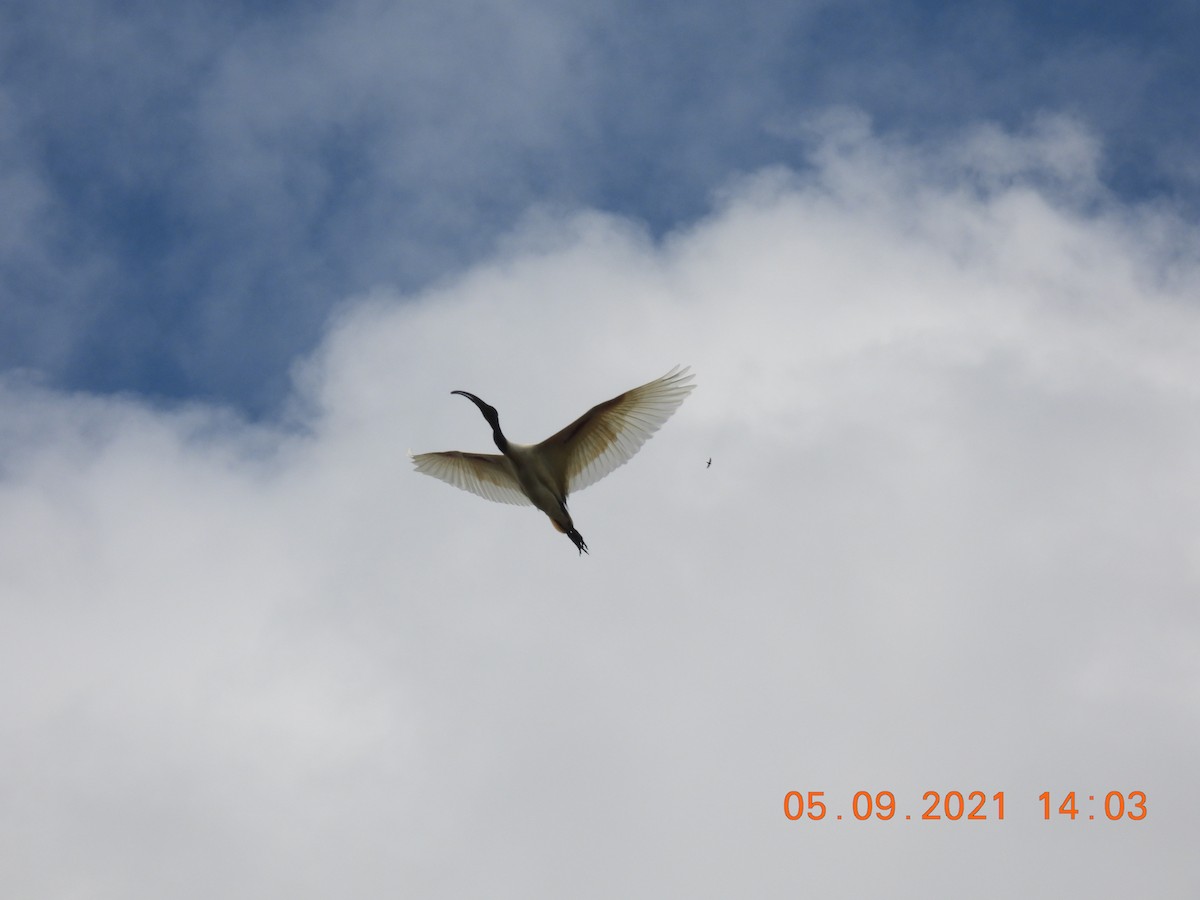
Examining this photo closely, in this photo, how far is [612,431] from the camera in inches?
897

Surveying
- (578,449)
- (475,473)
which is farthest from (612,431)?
(475,473)

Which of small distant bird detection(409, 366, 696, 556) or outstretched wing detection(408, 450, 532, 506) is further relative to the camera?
outstretched wing detection(408, 450, 532, 506)

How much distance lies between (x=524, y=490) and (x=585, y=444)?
178cm

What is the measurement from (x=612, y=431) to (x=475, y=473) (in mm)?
3765

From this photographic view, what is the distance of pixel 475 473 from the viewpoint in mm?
25078

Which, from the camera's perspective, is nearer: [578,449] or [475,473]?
[578,449]

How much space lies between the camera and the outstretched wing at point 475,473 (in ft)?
81.1

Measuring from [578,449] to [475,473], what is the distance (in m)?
2.98

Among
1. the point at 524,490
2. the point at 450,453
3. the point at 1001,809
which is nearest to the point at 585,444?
the point at 524,490

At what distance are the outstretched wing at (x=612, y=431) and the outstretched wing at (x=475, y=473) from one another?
1.69 metres

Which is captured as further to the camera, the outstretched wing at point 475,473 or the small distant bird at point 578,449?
the outstretched wing at point 475,473

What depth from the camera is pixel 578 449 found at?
23.1 m

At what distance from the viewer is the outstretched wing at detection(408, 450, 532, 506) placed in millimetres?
24719

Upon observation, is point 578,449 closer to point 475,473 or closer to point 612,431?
point 612,431
